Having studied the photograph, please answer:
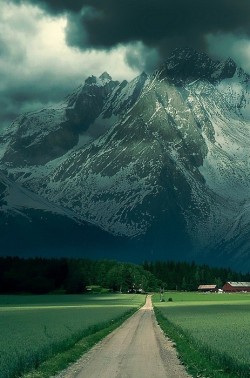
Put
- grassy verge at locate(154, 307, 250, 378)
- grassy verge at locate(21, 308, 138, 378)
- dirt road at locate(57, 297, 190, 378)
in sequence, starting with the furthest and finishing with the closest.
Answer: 1. grassy verge at locate(21, 308, 138, 378)
2. dirt road at locate(57, 297, 190, 378)
3. grassy verge at locate(154, 307, 250, 378)

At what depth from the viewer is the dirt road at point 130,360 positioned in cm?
3769

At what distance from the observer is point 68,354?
4809 cm

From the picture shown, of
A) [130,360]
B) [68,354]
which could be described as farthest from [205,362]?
[68,354]

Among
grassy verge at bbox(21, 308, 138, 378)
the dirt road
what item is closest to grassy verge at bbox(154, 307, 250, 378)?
the dirt road

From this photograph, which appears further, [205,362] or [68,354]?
[68,354]

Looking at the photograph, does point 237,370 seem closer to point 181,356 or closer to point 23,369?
point 181,356

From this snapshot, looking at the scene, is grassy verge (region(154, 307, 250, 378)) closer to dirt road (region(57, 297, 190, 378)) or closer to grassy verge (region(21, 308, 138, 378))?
dirt road (region(57, 297, 190, 378))

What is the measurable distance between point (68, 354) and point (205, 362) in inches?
454

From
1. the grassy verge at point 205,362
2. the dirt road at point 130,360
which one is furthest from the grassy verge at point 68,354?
the grassy verge at point 205,362

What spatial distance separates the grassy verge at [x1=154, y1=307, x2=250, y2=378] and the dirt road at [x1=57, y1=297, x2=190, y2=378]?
2.17ft

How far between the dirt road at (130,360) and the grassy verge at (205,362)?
663 mm

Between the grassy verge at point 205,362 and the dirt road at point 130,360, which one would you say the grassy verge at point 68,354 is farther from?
the grassy verge at point 205,362

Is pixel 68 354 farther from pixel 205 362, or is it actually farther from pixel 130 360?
pixel 205 362

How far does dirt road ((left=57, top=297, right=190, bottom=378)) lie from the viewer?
37.7 meters
